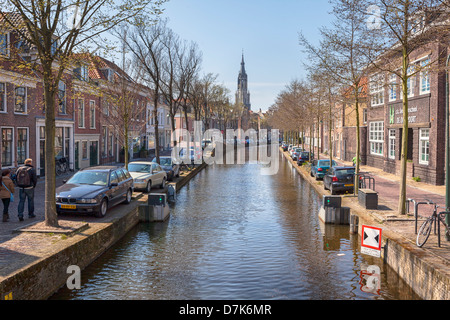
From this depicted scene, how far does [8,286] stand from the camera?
6.54m

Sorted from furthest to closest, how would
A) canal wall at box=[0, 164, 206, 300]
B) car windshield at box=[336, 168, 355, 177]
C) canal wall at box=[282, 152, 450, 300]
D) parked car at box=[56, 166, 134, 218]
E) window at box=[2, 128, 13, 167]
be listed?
window at box=[2, 128, 13, 167] < car windshield at box=[336, 168, 355, 177] < parked car at box=[56, 166, 134, 218] < canal wall at box=[282, 152, 450, 300] < canal wall at box=[0, 164, 206, 300]

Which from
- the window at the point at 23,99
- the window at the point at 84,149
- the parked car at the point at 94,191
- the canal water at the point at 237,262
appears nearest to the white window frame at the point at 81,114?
the window at the point at 84,149

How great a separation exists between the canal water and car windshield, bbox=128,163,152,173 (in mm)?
4385

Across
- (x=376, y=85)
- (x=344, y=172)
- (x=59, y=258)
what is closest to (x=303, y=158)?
(x=344, y=172)

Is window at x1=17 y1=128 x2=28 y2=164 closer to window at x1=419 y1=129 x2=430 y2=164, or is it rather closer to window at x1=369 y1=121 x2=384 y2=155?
window at x1=419 y1=129 x2=430 y2=164

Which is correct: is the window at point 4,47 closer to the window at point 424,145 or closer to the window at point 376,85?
the window at point 376,85

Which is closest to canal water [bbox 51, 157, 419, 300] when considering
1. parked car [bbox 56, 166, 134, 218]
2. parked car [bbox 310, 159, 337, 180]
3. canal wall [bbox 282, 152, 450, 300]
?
canal wall [bbox 282, 152, 450, 300]

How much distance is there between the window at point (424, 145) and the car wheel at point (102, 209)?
58.3 feet

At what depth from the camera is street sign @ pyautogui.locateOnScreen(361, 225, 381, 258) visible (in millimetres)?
9633

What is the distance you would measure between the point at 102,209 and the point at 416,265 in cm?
905

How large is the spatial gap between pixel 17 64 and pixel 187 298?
292 inches
